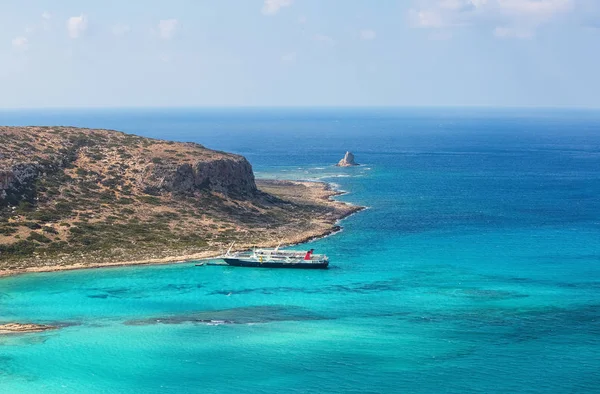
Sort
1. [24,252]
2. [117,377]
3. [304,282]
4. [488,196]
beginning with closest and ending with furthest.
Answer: [117,377] < [304,282] < [24,252] < [488,196]

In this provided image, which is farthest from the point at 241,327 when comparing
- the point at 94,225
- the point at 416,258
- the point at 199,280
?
the point at 94,225

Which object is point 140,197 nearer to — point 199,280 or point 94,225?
point 94,225

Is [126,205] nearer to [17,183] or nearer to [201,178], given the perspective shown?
[201,178]

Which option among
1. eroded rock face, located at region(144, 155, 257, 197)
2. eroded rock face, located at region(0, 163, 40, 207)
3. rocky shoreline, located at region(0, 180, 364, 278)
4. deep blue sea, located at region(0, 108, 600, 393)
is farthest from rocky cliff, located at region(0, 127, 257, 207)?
deep blue sea, located at region(0, 108, 600, 393)

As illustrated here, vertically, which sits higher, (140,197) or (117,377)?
(140,197)

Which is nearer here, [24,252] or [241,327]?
[241,327]

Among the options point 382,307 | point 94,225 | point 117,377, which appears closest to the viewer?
point 117,377

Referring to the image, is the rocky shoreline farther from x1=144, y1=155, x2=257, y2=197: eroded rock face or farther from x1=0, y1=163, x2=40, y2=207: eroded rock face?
x1=0, y1=163, x2=40, y2=207: eroded rock face

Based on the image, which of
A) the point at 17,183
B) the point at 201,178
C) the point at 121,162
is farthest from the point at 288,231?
the point at 17,183
